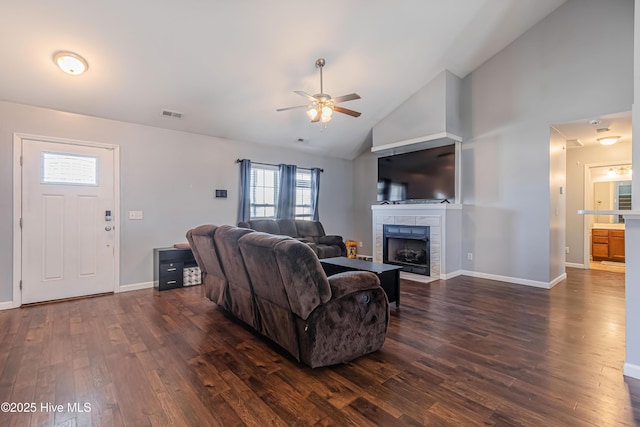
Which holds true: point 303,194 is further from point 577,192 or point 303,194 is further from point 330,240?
point 577,192

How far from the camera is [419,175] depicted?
5.77 metres

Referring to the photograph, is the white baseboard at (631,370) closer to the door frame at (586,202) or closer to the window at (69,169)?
the door frame at (586,202)

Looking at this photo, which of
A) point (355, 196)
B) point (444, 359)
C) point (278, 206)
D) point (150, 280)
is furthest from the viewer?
point (355, 196)

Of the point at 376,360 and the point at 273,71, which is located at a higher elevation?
the point at 273,71

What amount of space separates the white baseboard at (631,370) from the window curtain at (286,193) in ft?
17.2


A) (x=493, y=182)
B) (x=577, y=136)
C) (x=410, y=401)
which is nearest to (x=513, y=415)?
(x=410, y=401)

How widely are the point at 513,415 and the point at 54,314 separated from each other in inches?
179

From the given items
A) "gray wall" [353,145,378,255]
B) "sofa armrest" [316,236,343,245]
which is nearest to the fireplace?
"sofa armrest" [316,236,343,245]

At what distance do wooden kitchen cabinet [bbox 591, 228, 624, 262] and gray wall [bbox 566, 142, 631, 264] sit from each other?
4.16ft

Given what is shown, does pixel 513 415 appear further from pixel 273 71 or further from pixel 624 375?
pixel 273 71

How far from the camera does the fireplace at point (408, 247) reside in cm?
552

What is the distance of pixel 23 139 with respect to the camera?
13.0 feet

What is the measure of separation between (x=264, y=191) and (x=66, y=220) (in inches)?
125

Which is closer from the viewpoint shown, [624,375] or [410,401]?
[410,401]
